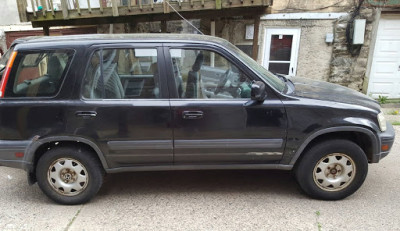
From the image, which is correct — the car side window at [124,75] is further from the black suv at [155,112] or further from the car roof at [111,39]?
the car roof at [111,39]

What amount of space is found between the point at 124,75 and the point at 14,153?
1408 mm

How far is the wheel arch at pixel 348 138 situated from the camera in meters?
3.12

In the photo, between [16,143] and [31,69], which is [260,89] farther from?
[16,143]

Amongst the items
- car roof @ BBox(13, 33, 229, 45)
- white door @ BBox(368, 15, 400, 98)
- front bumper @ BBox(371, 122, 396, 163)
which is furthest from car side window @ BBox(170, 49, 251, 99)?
white door @ BBox(368, 15, 400, 98)

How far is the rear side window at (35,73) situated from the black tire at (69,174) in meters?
0.65

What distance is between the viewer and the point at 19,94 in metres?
3.09

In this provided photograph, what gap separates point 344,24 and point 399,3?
1250 mm

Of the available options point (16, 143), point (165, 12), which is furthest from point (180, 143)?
point (165, 12)

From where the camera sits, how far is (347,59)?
7.71m

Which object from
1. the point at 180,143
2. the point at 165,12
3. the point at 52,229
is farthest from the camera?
the point at 165,12

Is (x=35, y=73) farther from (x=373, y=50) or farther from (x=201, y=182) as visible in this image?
(x=373, y=50)

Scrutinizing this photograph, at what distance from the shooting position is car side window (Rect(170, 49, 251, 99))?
3150 millimetres

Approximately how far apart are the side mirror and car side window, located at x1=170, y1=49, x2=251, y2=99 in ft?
0.46

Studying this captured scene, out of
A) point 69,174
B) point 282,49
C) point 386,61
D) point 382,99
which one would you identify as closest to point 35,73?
point 69,174
